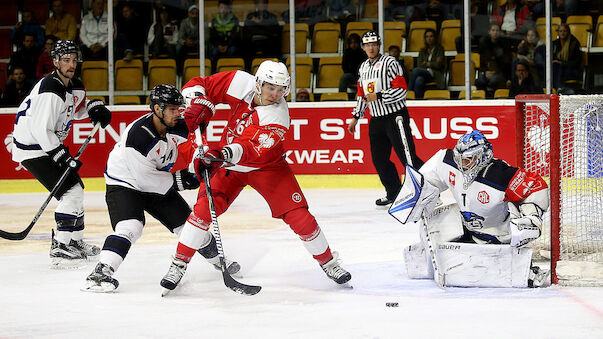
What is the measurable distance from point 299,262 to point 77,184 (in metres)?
1.29

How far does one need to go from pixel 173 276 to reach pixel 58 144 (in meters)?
1.34

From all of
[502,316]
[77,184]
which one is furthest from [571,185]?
[77,184]

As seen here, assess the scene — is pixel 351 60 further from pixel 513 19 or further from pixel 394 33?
pixel 513 19

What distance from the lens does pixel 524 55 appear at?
8.40 m

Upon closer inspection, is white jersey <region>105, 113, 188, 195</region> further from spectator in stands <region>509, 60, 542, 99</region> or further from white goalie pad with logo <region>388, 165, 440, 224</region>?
spectator in stands <region>509, 60, 542, 99</region>

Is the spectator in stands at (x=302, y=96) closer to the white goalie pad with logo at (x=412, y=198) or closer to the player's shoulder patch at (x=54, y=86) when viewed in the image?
the player's shoulder patch at (x=54, y=86)

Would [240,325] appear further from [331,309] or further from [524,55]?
[524,55]

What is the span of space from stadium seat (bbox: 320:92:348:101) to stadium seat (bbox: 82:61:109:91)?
2.10m

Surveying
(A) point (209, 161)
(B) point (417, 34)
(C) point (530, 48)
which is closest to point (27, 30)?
(B) point (417, 34)

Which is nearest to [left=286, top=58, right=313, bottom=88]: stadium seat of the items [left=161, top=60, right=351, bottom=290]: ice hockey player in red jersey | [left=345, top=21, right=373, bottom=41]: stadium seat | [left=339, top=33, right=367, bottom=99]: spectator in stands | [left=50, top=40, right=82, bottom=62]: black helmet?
[left=339, top=33, right=367, bottom=99]: spectator in stands

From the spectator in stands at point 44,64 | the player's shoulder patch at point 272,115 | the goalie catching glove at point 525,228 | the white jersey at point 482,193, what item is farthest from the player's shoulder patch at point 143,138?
the spectator in stands at point 44,64

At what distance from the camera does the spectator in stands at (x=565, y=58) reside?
27.0 feet

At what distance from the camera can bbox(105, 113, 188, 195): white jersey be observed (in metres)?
4.29

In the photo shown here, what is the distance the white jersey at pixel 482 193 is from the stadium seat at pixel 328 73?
181 inches
